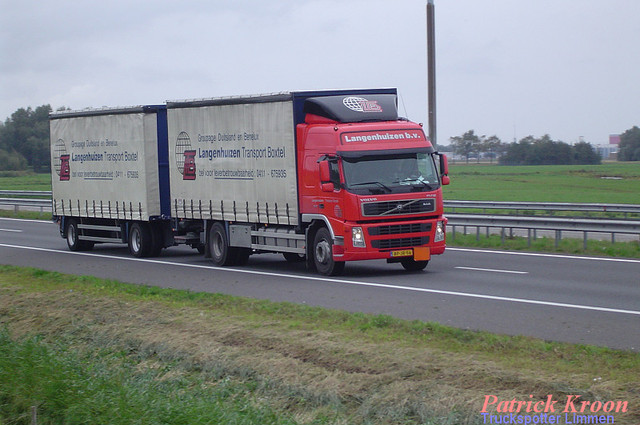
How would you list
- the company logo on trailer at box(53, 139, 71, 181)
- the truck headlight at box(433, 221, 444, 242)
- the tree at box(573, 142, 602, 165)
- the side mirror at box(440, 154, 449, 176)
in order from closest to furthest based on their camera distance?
the truck headlight at box(433, 221, 444, 242)
the side mirror at box(440, 154, 449, 176)
the company logo on trailer at box(53, 139, 71, 181)
the tree at box(573, 142, 602, 165)

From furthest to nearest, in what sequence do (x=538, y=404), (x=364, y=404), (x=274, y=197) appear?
1. (x=274, y=197)
2. (x=364, y=404)
3. (x=538, y=404)

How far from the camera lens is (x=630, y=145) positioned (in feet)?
323

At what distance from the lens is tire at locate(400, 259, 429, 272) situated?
1800cm

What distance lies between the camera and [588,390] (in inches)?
305

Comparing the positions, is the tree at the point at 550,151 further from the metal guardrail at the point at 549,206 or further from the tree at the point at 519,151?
the metal guardrail at the point at 549,206

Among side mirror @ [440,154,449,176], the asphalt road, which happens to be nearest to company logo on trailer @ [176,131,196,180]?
the asphalt road

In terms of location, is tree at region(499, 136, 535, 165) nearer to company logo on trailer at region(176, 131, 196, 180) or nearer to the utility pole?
the utility pole

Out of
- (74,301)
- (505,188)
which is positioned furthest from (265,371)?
(505,188)

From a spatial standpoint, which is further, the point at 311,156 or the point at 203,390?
the point at 311,156

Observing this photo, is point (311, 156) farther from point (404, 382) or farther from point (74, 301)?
point (404, 382)

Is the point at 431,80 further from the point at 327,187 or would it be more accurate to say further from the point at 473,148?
the point at 473,148

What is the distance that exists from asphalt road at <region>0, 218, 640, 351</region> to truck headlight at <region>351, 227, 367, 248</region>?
0.67 metres

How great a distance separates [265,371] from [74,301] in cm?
612

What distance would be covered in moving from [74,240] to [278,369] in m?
17.1
